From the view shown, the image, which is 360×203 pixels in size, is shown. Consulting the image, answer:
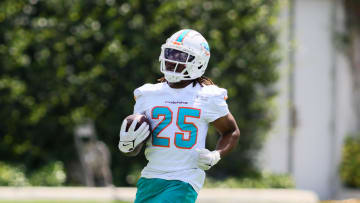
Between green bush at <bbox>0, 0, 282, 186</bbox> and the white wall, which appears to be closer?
green bush at <bbox>0, 0, 282, 186</bbox>

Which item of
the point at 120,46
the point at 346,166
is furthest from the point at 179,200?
the point at 346,166

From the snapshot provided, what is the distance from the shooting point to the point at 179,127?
13.2 feet

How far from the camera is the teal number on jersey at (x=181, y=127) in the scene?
13.2 ft

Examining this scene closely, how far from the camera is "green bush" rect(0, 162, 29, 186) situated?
8.12 meters

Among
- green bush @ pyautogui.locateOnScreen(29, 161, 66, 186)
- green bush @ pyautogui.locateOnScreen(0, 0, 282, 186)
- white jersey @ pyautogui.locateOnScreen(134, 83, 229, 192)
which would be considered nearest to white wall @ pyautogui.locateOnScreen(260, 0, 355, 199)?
green bush @ pyautogui.locateOnScreen(0, 0, 282, 186)

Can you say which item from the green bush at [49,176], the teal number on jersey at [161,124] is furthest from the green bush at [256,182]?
the teal number on jersey at [161,124]

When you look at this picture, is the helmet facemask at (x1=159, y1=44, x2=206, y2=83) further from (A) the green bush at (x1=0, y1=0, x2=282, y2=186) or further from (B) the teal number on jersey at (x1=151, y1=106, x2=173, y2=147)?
(A) the green bush at (x1=0, y1=0, x2=282, y2=186)

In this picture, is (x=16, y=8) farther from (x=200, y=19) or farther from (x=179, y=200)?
(x=179, y=200)

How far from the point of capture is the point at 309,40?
33.0 ft

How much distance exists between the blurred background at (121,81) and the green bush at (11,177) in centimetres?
2

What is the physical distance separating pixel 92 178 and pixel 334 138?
3.59m

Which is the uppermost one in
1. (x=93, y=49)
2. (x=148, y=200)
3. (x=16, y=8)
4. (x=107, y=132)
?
(x=16, y=8)

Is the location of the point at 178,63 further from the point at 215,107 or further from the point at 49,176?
the point at 49,176

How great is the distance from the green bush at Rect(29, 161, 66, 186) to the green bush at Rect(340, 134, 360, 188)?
3.98m
